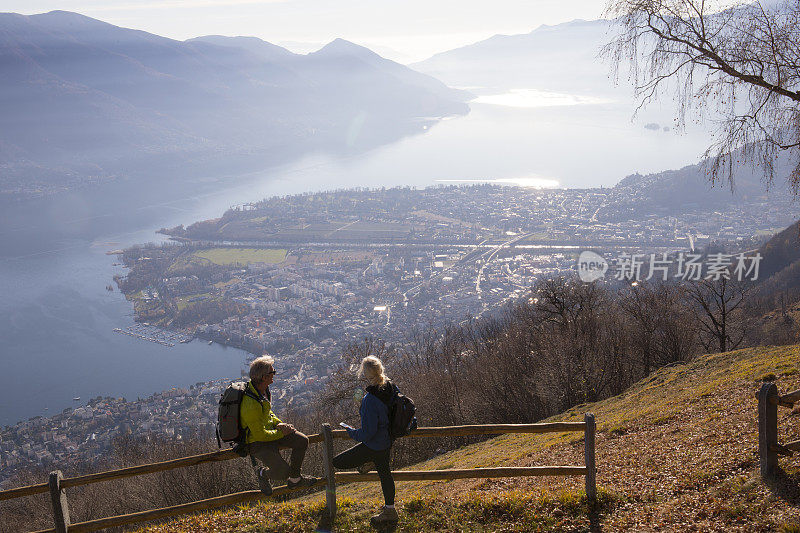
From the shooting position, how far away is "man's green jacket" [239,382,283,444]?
6129 mm

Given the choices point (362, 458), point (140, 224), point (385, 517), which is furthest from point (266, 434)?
point (140, 224)

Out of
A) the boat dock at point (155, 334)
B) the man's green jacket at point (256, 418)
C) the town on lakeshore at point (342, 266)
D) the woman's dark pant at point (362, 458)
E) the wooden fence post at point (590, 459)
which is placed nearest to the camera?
the man's green jacket at point (256, 418)

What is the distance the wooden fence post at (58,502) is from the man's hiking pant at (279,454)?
2.31 metres

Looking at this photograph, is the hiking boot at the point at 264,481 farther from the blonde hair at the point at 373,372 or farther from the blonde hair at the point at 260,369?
the blonde hair at the point at 373,372

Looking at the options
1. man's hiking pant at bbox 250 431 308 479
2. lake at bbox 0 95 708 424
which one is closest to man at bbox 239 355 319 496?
man's hiking pant at bbox 250 431 308 479

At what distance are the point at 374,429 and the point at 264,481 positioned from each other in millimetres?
1580

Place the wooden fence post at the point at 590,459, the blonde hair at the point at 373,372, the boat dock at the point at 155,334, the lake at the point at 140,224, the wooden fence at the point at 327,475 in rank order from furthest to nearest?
the boat dock at the point at 155,334
the lake at the point at 140,224
the wooden fence at the point at 327,475
the wooden fence post at the point at 590,459
the blonde hair at the point at 373,372

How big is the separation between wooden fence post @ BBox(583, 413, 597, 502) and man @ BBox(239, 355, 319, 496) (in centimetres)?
329

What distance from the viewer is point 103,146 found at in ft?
530

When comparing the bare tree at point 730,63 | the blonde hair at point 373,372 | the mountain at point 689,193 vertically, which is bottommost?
the blonde hair at point 373,372

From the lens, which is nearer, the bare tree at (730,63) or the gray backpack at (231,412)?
the gray backpack at (231,412)

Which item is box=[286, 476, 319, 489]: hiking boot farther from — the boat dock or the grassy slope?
the boat dock

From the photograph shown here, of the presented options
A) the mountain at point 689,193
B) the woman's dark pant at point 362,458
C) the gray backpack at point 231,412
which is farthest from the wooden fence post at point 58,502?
the mountain at point 689,193

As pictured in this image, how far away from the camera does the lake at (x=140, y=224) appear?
52.7 m
